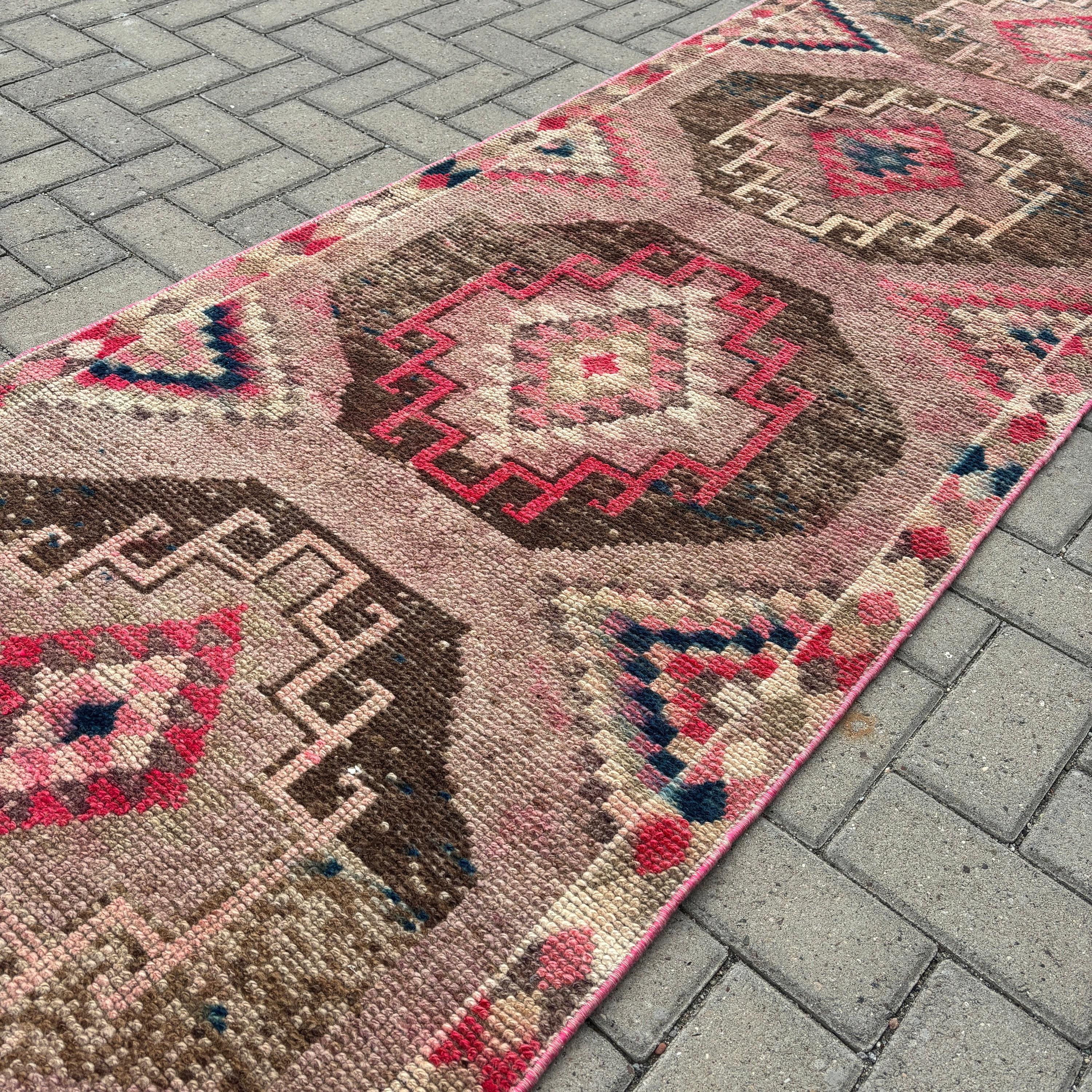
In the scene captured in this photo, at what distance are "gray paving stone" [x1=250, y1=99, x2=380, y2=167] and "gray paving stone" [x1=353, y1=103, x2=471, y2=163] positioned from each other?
38 millimetres

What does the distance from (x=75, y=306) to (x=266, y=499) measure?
96 cm

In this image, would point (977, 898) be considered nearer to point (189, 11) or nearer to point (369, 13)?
point (369, 13)

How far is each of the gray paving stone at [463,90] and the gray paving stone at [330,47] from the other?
0.95 feet

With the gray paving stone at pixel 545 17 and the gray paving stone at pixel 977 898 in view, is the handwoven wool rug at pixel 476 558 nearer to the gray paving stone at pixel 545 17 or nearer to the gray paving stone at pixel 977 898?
the gray paving stone at pixel 977 898

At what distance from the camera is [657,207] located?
10.8 feet

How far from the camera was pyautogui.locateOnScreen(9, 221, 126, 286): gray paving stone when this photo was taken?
9.75 feet

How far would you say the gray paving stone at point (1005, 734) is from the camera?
1.92 m

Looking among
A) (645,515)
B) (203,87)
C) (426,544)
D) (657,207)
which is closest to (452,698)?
(426,544)

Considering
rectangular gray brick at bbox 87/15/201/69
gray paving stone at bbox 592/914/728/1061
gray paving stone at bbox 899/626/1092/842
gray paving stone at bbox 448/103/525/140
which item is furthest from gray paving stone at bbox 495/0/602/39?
gray paving stone at bbox 592/914/728/1061

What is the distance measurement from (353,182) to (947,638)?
2235 millimetres

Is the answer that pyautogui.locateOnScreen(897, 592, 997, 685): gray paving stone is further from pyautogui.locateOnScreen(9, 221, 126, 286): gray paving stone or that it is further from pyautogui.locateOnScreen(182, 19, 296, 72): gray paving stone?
pyautogui.locateOnScreen(182, 19, 296, 72): gray paving stone

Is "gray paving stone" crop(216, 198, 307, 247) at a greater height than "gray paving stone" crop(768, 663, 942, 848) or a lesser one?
greater

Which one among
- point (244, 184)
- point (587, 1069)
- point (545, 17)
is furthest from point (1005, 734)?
point (545, 17)

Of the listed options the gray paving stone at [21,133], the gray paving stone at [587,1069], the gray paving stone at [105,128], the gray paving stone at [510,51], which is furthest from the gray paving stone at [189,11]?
the gray paving stone at [587,1069]
